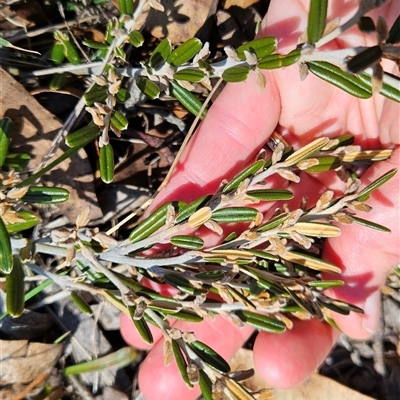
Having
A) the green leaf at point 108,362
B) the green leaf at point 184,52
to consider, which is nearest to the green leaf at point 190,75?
the green leaf at point 184,52

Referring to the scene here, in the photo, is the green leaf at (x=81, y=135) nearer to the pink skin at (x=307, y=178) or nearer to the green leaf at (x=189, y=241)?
the green leaf at (x=189, y=241)

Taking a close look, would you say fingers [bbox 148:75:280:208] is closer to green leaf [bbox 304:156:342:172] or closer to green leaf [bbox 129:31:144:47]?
green leaf [bbox 304:156:342:172]

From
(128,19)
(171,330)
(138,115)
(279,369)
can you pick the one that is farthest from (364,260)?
(128,19)

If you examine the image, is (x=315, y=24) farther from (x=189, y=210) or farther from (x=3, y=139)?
(x=3, y=139)

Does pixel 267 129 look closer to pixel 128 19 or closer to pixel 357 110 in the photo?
pixel 357 110

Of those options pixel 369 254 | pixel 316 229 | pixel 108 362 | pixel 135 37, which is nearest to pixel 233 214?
pixel 316 229

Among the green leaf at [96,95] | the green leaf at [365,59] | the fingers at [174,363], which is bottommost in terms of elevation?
the fingers at [174,363]

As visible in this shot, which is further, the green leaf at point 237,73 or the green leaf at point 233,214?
the green leaf at point 233,214
